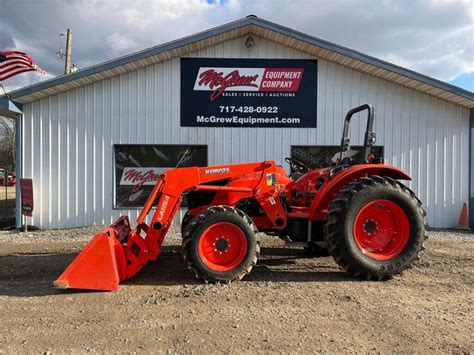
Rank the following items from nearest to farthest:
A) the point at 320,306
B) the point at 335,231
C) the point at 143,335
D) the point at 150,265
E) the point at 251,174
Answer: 1. the point at 143,335
2. the point at 320,306
3. the point at 335,231
4. the point at 251,174
5. the point at 150,265

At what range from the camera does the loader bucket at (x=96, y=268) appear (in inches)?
177

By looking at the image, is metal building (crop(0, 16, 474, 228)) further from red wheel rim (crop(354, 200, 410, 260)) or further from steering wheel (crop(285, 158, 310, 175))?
red wheel rim (crop(354, 200, 410, 260))

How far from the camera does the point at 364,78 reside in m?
9.97

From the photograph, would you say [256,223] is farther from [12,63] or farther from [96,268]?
[12,63]

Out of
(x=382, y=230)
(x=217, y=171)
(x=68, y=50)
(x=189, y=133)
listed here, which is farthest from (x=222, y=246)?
(x=68, y=50)

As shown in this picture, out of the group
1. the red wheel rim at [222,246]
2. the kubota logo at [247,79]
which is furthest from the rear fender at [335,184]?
the kubota logo at [247,79]

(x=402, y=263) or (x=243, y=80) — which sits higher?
(x=243, y=80)

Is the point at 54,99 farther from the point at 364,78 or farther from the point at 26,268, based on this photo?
the point at 364,78

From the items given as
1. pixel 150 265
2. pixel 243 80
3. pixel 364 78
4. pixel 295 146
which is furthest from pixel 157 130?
pixel 364 78

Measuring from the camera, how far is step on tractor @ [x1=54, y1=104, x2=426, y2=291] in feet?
15.6

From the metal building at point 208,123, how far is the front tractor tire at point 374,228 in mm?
4895

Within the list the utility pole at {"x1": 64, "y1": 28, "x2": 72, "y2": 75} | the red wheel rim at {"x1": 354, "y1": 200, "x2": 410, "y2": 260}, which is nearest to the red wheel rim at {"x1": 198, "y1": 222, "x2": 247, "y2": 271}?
the red wheel rim at {"x1": 354, "y1": 200, "x2": 410, "y2": 260}

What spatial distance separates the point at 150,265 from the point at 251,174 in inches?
79.1

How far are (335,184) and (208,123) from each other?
5168 millimetres
